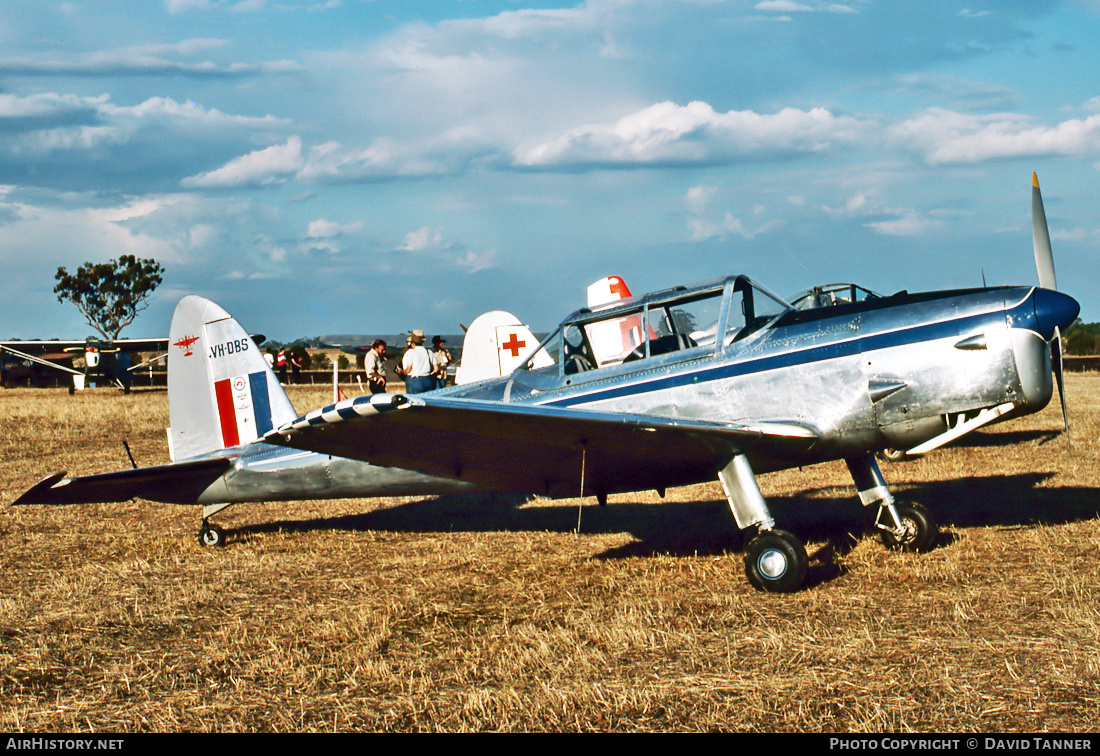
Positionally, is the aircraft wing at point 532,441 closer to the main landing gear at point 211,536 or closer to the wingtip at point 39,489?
the main landing gear at point 211,536

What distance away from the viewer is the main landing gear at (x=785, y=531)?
5.56 metres

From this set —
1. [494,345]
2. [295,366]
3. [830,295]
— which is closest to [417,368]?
[494,345]

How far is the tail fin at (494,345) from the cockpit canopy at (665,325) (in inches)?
330

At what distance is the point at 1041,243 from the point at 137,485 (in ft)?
24.6

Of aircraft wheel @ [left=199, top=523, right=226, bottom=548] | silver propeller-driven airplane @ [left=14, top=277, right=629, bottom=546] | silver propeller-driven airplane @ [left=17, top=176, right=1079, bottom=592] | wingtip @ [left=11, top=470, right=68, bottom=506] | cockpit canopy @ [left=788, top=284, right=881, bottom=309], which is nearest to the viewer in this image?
Result: silver propeller-driven airplane @ [left=17, top=176, right=1079, bottom=592]

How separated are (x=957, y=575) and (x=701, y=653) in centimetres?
230

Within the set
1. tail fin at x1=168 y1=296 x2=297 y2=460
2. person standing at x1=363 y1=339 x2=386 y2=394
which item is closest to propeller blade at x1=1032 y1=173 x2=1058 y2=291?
tail fin at x1=168 y1=296 x2=297 y2=460

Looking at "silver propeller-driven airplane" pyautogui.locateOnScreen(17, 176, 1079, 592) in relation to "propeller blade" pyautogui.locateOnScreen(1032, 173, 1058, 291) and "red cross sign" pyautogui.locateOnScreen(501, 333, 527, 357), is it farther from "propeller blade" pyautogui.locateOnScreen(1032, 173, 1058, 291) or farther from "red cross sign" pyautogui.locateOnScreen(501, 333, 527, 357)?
"red cross sign" pyautogui.locateOnScreen(501, 333, 527, 357)

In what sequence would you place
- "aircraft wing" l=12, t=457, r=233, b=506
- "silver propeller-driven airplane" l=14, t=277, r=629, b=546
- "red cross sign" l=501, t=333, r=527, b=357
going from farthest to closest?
"red cross sign" l=501, t=333, r=527, b=357 < "silver propeller-driven airplane" l=14, t=277, r=629, b=546 < "aircraft wing" l=12, t=457, r=233, b=506

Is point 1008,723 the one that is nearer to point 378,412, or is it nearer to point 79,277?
point 378,412

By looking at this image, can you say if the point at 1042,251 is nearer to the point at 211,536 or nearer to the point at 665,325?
the point at 665,325

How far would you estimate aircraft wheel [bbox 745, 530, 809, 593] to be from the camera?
5.53 metres

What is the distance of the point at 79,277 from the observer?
71062mm

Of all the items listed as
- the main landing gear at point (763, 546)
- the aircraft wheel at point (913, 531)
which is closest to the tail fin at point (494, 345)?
the aircraft wheel at point (913, 531)
